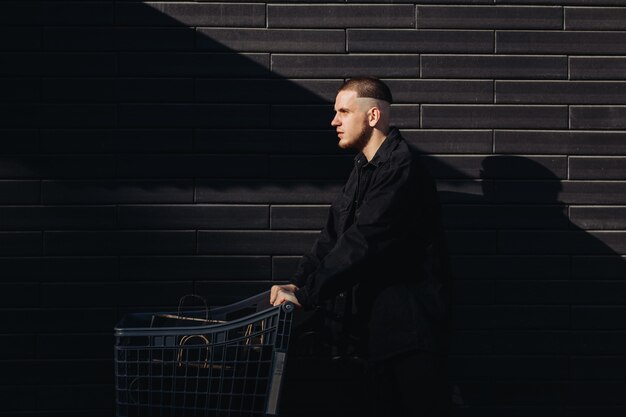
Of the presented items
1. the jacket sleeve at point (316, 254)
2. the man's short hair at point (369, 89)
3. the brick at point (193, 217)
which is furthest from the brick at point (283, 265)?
the man's short hair at point (369, 89)

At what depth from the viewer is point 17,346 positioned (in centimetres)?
479

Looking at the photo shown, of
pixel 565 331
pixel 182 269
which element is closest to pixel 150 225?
pixel 182 269

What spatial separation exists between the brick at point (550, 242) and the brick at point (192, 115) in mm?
1715

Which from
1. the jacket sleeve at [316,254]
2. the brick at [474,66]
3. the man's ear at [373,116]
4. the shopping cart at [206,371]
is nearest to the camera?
the shopping cart at [206,371]

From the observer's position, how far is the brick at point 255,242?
4.84 metres

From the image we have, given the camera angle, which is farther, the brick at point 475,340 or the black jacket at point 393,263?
the brick at point 475,340

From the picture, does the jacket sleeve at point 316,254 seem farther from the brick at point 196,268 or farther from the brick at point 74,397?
the brick at point 74,397

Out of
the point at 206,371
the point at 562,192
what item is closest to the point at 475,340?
the point at 562,192

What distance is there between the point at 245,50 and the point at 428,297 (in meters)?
2.13

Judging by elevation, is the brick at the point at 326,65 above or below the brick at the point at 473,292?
above

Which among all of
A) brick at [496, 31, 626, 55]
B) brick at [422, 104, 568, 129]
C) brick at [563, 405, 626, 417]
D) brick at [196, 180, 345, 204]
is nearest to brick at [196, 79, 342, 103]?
brick at [196, 180, 345, 204]

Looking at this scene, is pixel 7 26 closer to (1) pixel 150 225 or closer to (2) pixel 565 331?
(1) pixel 150 225

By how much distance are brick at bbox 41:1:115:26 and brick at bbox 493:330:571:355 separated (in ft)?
10.4

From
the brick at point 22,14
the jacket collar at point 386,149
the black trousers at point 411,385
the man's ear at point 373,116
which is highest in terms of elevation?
the brick at point 22,14
